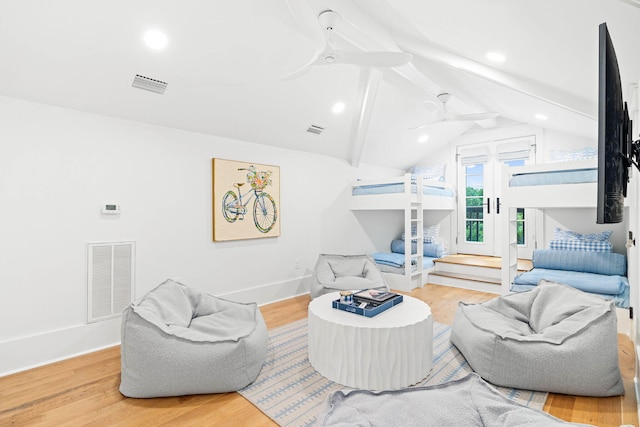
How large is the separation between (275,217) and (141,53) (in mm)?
2366

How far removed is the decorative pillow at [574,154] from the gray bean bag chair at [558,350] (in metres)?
3.48

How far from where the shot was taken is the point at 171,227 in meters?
3.43

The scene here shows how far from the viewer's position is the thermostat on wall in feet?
9.73

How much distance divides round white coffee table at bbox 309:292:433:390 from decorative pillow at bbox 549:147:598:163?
14.5 ft

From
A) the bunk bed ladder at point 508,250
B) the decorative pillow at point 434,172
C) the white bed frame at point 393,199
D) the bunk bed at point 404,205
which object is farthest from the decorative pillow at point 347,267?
the decorative pillow at point 434,172

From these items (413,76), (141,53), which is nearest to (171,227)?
(141,53)

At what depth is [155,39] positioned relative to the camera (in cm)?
248

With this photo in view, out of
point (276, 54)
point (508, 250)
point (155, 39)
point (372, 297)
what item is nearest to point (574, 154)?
point (508, 250)

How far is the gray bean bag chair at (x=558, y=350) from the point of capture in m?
2.07

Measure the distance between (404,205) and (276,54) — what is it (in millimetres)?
2718

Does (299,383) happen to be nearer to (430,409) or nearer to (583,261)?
(430,409)

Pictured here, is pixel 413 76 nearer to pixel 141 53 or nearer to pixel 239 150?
pixel 239 150

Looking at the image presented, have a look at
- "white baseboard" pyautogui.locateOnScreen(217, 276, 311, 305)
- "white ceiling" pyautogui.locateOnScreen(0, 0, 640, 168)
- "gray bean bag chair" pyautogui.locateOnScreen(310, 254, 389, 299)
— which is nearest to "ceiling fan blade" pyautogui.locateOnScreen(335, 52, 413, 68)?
"white ceiling" pyautogui.locateOnScreen(0, 0, 640, 168)

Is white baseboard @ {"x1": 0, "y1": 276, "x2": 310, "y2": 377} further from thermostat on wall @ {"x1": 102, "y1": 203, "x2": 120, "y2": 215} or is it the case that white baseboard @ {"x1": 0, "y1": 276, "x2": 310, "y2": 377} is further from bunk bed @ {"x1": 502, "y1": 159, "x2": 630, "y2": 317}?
bunk bed @ {"x1": 502, "y1": 159, "x2": 630, "y2": 317}
